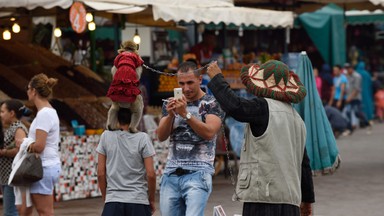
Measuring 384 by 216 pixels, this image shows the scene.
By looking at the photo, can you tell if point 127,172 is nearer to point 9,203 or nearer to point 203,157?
point 203,157

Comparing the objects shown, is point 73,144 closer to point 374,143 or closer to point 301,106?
point 301,106

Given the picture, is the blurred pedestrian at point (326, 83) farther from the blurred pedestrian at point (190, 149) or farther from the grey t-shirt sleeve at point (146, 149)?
the grey t-shirt sleeve at point (146, 149)

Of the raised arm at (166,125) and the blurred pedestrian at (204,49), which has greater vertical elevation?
the blurred pedestrian at (204,49)

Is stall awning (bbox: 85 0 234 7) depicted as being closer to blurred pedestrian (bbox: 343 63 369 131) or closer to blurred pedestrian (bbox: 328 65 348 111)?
blurred pedestrian (bbox: 328 65 348 111)

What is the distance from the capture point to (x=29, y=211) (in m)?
9.14

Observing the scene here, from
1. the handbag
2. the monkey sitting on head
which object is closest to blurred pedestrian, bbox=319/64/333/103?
the handbag

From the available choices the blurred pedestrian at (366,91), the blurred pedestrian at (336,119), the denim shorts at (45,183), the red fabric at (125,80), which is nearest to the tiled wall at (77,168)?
the denim shorts at (45,183)

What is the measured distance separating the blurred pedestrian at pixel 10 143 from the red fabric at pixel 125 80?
6.73 ft

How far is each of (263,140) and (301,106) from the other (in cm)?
425

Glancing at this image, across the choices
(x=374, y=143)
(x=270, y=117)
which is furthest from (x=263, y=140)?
(x=374, y=143)

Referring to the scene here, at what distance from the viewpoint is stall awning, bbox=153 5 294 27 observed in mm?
12875

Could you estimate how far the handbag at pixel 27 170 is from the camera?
29.0ft

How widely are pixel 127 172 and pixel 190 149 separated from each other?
521mm

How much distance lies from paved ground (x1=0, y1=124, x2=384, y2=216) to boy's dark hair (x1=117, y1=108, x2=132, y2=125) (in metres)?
4.38
